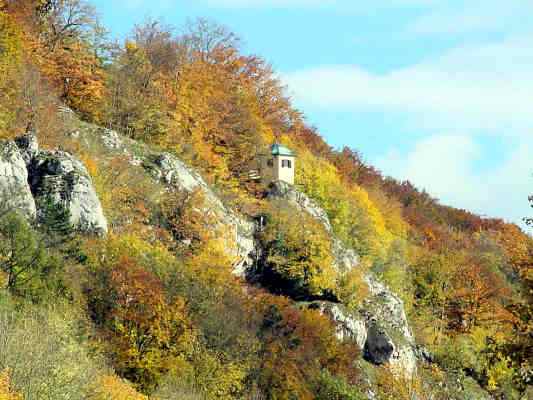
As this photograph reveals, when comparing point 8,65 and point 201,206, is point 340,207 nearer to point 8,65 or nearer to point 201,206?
point 201,206

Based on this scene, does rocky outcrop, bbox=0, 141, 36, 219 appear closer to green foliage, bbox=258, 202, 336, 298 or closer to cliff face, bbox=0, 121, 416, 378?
cliff face, bbox=0, 121, 416, 378

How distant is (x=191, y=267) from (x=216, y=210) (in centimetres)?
733

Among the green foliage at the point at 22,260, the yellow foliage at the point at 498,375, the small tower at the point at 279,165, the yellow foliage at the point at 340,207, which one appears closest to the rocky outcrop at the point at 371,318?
the small tower at the point at 279,165

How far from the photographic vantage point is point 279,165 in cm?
7119

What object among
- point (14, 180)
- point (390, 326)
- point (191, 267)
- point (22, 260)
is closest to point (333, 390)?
point (191, 267)

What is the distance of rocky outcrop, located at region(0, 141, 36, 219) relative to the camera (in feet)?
141

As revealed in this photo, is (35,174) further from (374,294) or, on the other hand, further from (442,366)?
(442,366)

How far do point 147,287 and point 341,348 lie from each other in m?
17.1

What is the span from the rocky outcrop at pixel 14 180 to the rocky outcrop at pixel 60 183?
0.07 metres

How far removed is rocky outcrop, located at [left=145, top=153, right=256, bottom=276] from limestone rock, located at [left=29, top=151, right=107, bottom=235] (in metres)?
8.58

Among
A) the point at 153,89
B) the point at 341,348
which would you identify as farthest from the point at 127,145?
the point at 341,348

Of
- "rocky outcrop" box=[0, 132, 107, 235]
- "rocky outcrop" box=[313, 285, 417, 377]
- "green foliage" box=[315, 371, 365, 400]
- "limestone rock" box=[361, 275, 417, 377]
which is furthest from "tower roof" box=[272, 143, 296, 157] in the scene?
"rocky outcrop" box=[0, 132, 107, 235]

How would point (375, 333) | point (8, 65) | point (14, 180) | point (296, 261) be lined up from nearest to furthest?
point (14, 180) → point (8, 65) → point (296, 261) → point (375, 333)

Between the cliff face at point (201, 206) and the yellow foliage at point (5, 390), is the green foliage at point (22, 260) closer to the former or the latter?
the cliff face at point (201, 206)
